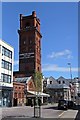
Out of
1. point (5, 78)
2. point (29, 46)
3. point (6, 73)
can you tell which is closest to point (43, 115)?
point (5, 78)

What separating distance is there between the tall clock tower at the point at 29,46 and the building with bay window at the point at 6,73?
32.4 metres

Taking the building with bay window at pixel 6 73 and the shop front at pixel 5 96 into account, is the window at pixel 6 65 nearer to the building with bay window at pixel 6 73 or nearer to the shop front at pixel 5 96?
the building with bay window at pixel 6 73

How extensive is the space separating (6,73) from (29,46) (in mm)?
40794

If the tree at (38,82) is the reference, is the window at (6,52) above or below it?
above

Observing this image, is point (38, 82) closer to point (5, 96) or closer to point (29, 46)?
point (29, 46)

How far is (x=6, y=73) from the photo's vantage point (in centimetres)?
6506

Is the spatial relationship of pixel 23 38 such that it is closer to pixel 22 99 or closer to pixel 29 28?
pixel 29 28

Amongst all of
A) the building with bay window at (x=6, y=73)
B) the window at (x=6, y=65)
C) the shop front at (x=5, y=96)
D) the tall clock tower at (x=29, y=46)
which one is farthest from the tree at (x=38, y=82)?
the window at (x=6, y=65)

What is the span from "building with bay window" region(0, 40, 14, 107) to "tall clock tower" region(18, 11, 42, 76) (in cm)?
3242

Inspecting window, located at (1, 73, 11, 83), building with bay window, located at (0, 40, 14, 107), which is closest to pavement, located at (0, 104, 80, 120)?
building with bay window, located at (0, 40, 14, 107)

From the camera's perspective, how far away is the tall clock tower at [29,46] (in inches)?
4059

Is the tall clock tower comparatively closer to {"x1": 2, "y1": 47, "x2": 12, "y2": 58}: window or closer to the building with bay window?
the building with bay window

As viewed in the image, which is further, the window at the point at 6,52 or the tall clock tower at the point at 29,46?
the tall clock tower at the point at 29,46

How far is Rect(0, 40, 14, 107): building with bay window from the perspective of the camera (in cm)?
6184
